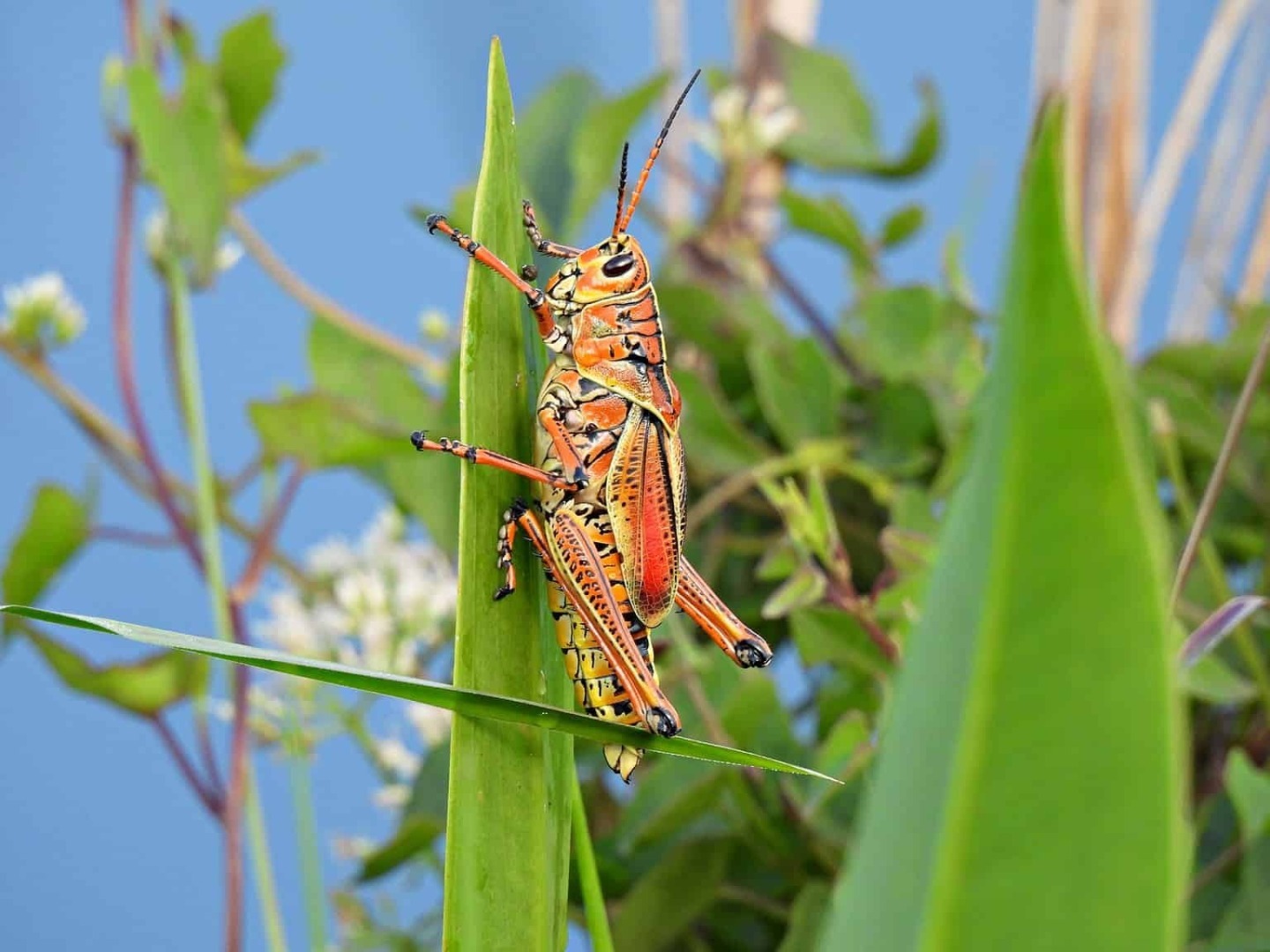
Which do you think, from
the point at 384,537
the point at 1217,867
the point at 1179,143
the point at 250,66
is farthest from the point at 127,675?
the point at 1179,143

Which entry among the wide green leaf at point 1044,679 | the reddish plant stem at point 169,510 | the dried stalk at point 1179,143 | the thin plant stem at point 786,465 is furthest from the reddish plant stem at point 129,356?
the dried stalk at point 1179,143

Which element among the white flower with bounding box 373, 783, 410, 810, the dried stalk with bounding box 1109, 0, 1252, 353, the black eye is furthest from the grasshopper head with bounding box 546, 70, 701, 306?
the dried stalk with bounding box 1109, 0, 1252, 353

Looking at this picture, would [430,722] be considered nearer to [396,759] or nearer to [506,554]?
[396,759]

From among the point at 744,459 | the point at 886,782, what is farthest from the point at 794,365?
the point at 886,782

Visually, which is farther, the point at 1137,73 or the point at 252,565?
the point at 1137,73

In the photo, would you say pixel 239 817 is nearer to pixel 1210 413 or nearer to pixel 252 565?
pixel 252 565

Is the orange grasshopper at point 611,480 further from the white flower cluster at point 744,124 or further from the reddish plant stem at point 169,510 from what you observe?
the white flower cluster at point 744,124

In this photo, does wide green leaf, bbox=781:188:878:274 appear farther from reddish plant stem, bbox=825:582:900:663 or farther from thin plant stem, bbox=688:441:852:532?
reddish plant stem, bbox=825:582:900:663
